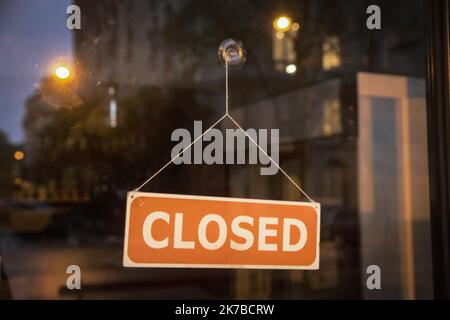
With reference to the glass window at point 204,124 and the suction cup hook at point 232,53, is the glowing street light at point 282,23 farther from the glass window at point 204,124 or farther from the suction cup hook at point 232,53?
the suction cup hook at point 232,53

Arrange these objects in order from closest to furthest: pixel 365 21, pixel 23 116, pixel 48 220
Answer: pixel 365 21
pixel 23 116
pixel 48 220

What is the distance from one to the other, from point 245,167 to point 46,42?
1.36 metres

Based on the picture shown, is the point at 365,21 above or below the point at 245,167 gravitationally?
above

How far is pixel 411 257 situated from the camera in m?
5.12

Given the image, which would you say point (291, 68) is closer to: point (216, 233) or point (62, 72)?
point (62, 72)

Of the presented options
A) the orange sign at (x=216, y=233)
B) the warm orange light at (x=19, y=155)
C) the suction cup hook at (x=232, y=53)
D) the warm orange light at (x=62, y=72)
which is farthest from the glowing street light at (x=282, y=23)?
the warm orange light at (x=19, y=155)

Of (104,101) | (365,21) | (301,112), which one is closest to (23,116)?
(104,101)

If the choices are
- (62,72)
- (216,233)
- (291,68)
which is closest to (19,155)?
(291,68)

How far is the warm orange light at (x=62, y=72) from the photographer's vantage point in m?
3.00

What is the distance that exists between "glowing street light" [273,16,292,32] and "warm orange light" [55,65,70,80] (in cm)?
158

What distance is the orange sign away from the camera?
2.44m

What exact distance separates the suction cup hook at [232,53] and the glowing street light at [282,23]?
2.58ft

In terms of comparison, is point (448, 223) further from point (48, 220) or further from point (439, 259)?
point (48, 220)

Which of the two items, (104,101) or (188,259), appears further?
(104,101)
